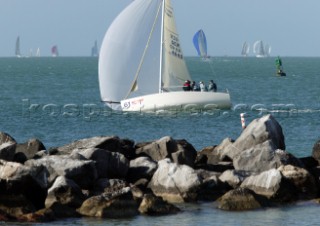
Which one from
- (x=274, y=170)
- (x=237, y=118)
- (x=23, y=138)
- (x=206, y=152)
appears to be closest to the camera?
(x=274, y=170)

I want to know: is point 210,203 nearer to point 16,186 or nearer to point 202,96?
point 16,186

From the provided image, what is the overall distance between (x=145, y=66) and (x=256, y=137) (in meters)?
27.1

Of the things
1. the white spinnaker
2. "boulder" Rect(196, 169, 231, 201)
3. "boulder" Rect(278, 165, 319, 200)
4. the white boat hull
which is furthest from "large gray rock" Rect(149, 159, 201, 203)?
the white spinnaker

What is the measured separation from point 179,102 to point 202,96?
4.86ft

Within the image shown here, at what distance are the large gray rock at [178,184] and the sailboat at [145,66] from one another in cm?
2856

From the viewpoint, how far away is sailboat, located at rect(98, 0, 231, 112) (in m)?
57.6

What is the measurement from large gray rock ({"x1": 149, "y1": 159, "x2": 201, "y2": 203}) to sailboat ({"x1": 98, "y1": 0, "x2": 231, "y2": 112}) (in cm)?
2856

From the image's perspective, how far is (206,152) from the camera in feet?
114

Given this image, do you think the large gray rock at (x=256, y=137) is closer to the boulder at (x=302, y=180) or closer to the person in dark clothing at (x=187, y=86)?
the boulder at (x=302, y=180)

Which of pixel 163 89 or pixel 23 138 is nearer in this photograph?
pixel 23 138

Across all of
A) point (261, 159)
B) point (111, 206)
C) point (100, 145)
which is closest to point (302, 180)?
point (261, 159)

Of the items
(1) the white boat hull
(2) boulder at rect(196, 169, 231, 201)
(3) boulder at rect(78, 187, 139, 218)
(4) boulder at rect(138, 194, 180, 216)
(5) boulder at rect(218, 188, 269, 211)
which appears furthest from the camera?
(1) the white boat hull

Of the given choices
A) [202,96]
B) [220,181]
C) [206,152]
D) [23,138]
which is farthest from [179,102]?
[220,181]

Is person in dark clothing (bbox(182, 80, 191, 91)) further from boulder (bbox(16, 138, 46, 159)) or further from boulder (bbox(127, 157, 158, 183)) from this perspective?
boulder (bbox(127, 157, 158, 183))
